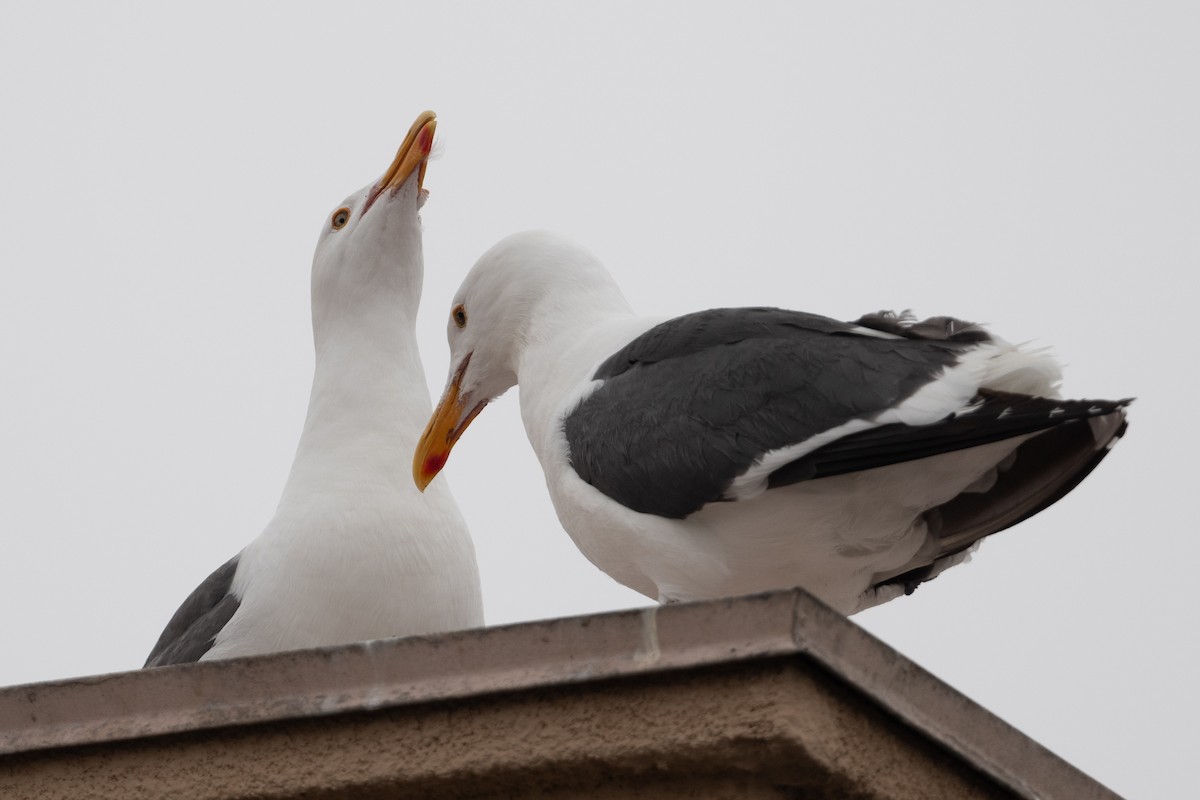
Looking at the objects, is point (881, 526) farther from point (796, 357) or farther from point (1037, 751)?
point (1037, 751)

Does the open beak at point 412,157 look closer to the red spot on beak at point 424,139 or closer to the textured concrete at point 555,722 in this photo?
the red spot on beak at point 424,139

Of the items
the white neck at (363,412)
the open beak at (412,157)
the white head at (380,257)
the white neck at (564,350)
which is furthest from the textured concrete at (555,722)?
the open beak at (412,157)

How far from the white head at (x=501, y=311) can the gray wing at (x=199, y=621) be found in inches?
25.3

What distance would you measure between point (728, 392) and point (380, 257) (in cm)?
201

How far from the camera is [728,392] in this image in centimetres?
362

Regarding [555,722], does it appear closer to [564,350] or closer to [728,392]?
[728,392]

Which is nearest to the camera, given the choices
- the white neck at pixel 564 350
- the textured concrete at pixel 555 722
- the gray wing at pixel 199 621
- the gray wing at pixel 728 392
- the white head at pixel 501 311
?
the textured concrete at pixel 555 722

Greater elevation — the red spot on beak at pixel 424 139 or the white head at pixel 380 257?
the red spot on beak at pixel 424 139

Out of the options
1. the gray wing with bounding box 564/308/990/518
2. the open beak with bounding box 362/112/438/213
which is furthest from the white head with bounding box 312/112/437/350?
the gray wing with bounding box 564/308/990/518

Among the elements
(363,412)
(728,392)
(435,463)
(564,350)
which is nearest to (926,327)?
(728,392)

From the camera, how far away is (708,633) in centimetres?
257

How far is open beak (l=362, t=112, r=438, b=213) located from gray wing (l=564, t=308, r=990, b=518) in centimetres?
171

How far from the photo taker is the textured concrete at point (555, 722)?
8.28 feet

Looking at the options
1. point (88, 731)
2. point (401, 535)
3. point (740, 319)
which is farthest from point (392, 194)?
point (88, 731)
